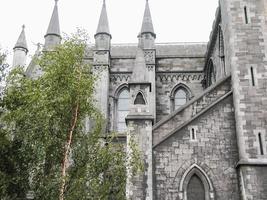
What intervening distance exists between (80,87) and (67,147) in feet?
6.10

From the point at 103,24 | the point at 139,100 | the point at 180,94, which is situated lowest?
the point at 139,100

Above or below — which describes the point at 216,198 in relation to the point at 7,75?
below

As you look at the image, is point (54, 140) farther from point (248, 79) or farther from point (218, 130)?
point (248, 79)

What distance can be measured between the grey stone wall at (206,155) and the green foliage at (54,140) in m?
2.71

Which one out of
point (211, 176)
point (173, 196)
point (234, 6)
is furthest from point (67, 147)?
point (234, 6)

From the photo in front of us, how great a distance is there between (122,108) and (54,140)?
1342 centimetres

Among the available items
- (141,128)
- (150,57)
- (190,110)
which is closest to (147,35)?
(150,57)

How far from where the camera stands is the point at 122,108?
80.6 feet

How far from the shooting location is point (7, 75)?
12.7 metres

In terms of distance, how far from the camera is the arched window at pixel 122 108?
24094mm

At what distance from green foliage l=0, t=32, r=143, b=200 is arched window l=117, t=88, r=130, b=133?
38.0ft

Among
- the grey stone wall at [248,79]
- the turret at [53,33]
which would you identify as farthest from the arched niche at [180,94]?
the turret at [53,33]

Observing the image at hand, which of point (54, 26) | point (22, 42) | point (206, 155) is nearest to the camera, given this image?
point (206, 155)

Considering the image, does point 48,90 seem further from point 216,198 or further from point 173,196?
point 216,198
